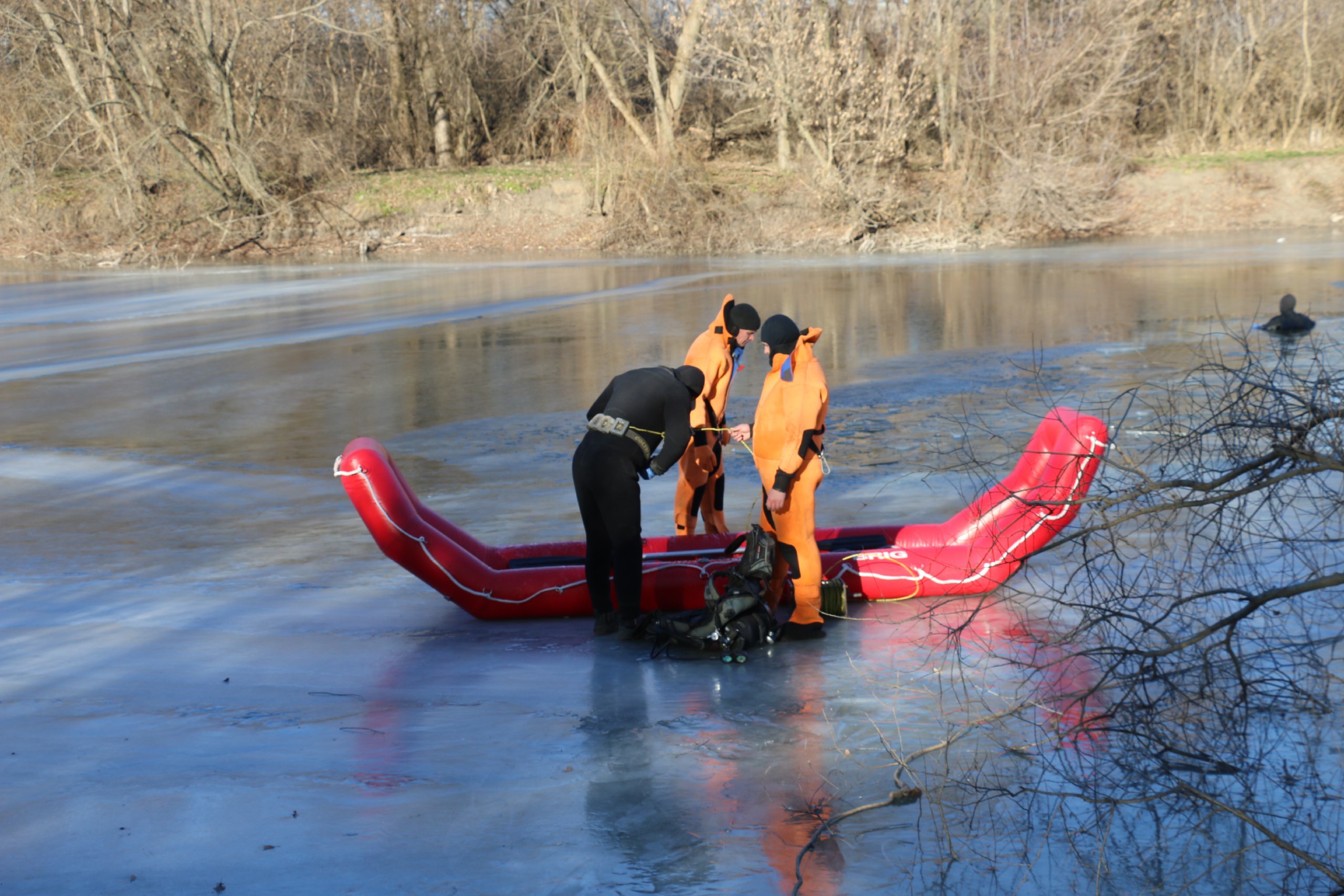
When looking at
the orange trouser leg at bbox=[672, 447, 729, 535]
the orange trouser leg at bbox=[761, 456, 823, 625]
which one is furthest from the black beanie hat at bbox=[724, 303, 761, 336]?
the orange trouser leg at bbox=[761, 456, 823, 625]

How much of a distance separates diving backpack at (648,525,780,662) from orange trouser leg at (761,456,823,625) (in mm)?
115

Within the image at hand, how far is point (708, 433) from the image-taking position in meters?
8.34

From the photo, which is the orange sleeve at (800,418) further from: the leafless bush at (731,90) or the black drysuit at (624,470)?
the leafless bush at (731,90)

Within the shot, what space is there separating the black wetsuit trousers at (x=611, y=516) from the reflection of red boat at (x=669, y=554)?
0.35 meters

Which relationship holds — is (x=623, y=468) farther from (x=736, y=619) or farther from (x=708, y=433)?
(x=708, y=433)

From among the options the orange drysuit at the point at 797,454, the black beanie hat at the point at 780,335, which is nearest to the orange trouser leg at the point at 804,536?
the orange drysuit at the point at 797,454

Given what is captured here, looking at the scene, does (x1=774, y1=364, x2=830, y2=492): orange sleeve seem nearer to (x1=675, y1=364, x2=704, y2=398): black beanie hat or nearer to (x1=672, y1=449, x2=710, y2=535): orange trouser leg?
(x1=675, y1=364, x2=704, y2=398): black beanie hat

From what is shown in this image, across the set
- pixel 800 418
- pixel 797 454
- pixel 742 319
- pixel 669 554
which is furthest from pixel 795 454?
pixel 742 319

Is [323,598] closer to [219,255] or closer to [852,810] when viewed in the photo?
→ [852,810]

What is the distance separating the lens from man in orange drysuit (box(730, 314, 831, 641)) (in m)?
6.54

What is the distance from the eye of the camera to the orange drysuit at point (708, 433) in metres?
8.30

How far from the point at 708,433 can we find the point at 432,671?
107 inches

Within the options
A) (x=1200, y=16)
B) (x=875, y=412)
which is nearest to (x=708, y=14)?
(x=1200, y=16)

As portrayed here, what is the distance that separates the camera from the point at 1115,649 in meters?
4.06
